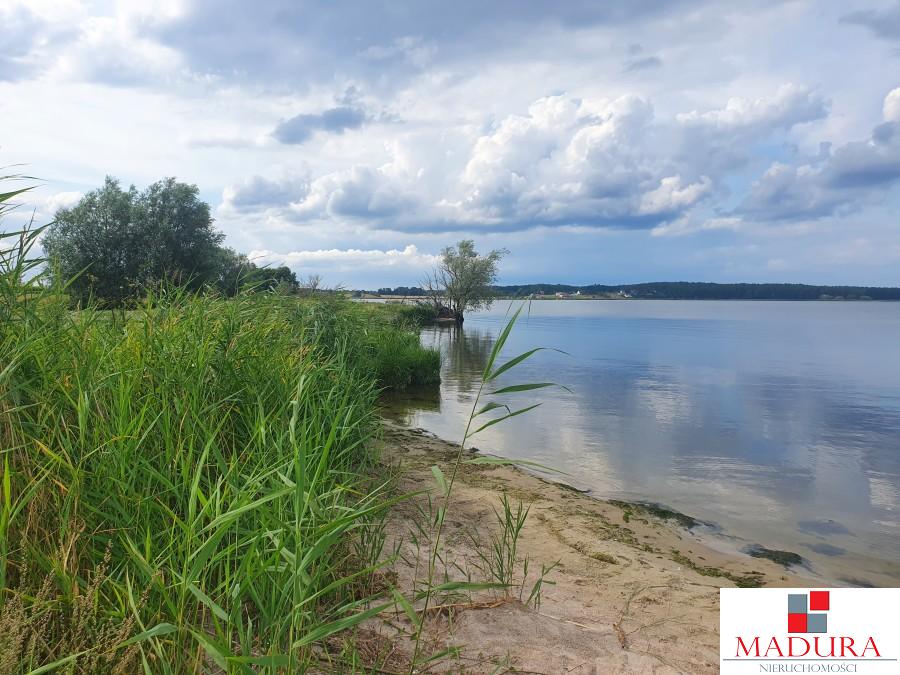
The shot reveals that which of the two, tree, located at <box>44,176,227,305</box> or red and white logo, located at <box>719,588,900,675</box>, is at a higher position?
tree, located at <box>44,176,227,305</box>

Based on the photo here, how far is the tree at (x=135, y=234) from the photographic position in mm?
39000

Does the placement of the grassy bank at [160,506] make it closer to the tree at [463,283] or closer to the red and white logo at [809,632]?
the red and white logo at [809,632]

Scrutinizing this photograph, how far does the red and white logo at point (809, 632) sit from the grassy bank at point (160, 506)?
2697 millimetres

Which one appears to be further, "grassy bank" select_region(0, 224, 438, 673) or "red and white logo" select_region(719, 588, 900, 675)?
"red and white logo" select_region(719, 588, 900, 675)

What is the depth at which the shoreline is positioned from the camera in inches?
150

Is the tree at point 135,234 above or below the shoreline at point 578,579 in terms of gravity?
above

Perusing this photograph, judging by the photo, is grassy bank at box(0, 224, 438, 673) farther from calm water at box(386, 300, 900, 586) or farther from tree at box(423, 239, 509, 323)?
tree at box(423, 239, 509, 323)

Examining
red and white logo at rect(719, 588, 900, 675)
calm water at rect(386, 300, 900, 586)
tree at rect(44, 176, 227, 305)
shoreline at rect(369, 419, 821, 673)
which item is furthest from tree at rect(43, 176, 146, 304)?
red and white logo at rect(719, 588, 900, 675)

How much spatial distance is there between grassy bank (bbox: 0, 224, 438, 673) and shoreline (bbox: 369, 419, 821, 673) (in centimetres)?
81

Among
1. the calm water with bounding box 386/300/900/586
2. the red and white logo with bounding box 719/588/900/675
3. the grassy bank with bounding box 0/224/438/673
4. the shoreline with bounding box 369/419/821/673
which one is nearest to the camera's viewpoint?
the grassy bank with bounding box 0/224/438/673

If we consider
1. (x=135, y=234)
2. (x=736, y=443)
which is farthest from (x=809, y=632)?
(x=135, y=234)

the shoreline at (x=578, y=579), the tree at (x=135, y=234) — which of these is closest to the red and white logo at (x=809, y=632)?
the shoreline at (x=578, y=579)

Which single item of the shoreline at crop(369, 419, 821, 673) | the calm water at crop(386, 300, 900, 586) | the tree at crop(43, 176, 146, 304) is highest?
the tree at crop(43, 176, 146, 304)

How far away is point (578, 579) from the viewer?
5.69 meters
